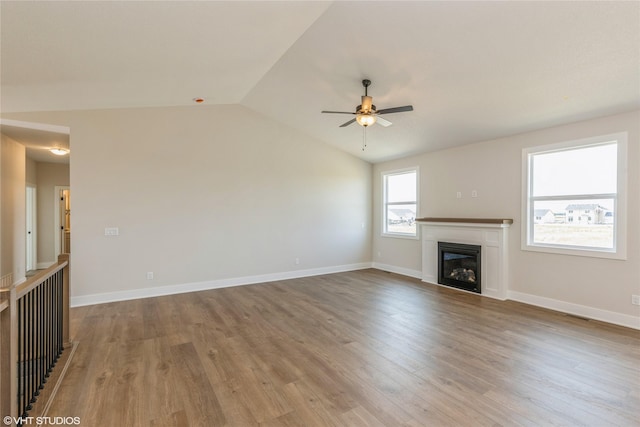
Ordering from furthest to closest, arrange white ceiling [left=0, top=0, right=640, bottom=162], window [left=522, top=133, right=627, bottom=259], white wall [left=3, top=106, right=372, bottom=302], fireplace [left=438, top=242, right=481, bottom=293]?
fireplace [left=438, top=242, right=481, bottom=293]
white wall [left=3, top=106, right=372, bottom=302]
window [left=522, top=133, right=627, bottom=259]
white ceiling [left=0, top=0, right=640, bottom=162]

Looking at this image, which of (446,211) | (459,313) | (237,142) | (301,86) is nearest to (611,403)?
(459,313)

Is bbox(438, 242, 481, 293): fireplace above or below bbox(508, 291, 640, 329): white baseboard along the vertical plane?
above

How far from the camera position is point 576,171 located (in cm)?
408

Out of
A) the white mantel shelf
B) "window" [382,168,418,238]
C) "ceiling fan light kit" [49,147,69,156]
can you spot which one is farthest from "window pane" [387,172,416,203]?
"ceiling fan light kit" [49,147,69,156]

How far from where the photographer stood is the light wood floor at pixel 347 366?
206 cm

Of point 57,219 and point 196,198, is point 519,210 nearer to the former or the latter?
point 196,198

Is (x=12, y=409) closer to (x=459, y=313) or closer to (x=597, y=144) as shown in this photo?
(x=459, y=313)

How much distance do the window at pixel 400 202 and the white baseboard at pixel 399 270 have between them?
716mm

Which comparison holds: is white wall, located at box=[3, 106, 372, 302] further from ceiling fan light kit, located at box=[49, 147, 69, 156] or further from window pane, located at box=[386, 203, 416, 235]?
ceiling fan light kit, located at box=[49, 147, 69, 156]

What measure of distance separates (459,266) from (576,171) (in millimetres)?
2203

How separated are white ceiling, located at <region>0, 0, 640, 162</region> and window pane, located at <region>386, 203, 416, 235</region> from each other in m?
2.22

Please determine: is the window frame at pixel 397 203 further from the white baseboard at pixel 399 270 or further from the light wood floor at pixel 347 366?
the light wood floor at pixel 347 366

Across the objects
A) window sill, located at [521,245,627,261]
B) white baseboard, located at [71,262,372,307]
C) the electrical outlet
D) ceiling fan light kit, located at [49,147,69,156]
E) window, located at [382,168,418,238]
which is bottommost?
white baseboard, located at [71,262,372,307]

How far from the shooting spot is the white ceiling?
2.39m
